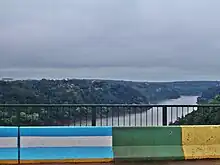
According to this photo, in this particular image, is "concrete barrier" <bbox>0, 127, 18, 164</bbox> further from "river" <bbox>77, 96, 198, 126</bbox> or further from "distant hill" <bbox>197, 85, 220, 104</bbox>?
"distant hill" <bbox>197, 85, 220, 104</bbox>

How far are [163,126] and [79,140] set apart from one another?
1936 mm

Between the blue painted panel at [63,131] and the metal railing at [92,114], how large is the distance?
73 centimetres

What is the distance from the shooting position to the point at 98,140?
918 centimetres

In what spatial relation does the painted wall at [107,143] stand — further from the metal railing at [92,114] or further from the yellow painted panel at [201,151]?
the metal railing at [92,114]

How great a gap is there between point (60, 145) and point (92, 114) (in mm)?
1330

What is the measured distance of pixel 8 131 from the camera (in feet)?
29.5

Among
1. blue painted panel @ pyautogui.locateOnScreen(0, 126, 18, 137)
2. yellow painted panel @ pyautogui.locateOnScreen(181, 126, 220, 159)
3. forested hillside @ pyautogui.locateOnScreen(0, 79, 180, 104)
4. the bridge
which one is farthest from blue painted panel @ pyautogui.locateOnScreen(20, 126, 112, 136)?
forested hillside @ pyautogui.locateOnScreen(0, 79, 180, 104)

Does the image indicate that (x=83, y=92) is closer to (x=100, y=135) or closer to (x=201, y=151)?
(x=100, y=135)

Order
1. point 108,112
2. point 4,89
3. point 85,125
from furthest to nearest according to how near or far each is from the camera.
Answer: point 4,89
point 108,112
point 85,125

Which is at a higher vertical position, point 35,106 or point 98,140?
point 35,106

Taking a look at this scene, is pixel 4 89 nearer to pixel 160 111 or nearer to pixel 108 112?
pixel 108 112

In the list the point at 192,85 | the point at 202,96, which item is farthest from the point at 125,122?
the point at 192,85

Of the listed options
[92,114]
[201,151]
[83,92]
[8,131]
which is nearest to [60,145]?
[8,131]

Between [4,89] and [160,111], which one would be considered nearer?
[160,111]
